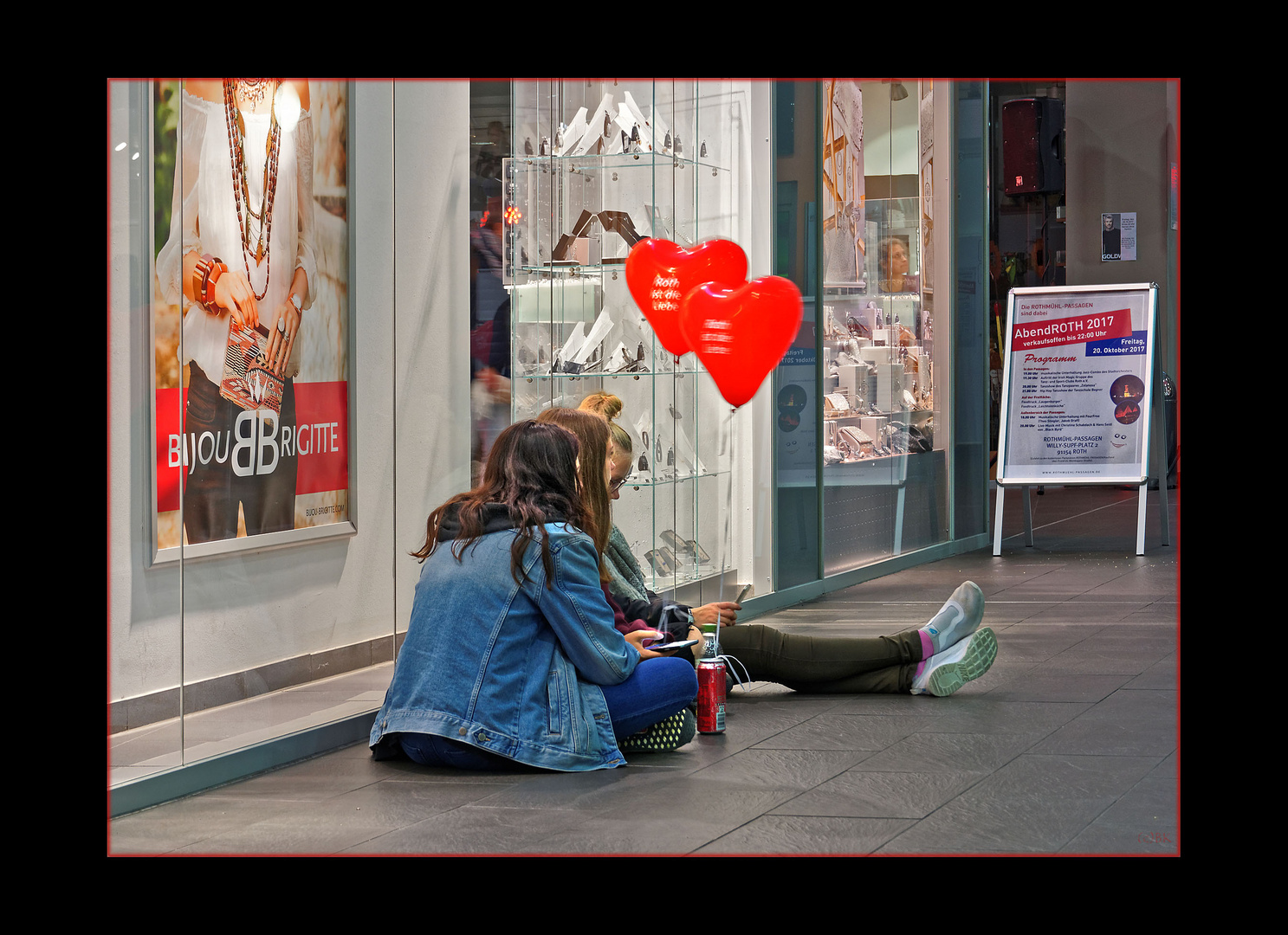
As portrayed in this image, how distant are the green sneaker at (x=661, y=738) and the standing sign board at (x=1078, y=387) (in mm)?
5456

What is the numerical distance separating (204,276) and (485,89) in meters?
1.52

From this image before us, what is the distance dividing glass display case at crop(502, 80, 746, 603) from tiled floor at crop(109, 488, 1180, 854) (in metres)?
1.47

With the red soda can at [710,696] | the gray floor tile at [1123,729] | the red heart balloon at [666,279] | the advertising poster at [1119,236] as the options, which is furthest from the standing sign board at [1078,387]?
the red soda can at [710,696]

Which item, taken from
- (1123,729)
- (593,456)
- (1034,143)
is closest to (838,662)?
(1123,729)

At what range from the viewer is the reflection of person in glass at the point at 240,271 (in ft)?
13.0

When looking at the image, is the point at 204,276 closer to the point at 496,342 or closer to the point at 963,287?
the point at 496,342

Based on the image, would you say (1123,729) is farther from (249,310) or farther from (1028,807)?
(249,310)

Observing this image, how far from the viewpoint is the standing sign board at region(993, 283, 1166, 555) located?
895cm

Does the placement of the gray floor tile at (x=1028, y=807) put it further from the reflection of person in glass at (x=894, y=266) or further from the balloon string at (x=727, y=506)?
the reflection of person in glass at (x=894, y=266)

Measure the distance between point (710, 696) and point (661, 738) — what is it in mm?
313

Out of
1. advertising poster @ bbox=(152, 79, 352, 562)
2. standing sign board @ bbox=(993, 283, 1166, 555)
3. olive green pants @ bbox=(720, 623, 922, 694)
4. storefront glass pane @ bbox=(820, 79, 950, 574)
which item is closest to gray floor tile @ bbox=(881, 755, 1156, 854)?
olive green pants @ bbox=(720, 623, 922, 694)

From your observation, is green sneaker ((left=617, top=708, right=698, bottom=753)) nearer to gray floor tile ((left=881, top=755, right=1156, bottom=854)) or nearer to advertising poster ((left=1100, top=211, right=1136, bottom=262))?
gray floor tile ((left=881, top=755, right=1156, bottom=854))

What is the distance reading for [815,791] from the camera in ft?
11.8
